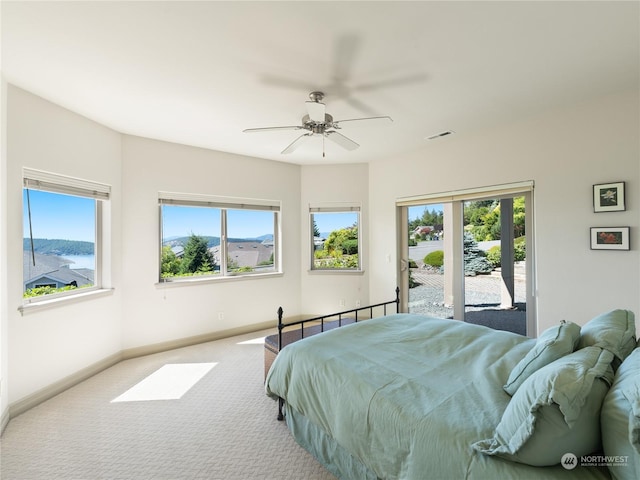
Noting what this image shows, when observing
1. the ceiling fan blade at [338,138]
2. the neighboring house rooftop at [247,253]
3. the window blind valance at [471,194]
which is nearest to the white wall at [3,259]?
the neighboring house rooftop at [247,253]

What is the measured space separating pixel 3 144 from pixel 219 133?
175 centimetres

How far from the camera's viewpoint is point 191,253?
4008mm

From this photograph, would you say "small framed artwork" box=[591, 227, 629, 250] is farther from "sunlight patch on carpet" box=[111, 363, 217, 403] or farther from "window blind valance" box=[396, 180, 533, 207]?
"sunlight patch on carpet" box=[111, 363, 217, 403]

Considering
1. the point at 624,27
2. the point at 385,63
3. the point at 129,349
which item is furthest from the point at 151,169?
the point at 624,27

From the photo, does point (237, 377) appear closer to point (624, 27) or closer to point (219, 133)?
point (219, 133)

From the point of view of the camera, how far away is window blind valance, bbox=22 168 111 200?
249cm

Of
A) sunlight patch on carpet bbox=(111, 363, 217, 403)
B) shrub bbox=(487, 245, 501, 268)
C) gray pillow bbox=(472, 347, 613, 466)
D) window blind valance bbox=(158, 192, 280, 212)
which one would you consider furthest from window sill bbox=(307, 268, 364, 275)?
gray pillow bbox=(472, 347, 613, 466)

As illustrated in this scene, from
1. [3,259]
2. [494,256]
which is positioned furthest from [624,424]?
[3,259]

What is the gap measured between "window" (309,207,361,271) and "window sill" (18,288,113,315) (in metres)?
2.77

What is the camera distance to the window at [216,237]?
3832 millimetres

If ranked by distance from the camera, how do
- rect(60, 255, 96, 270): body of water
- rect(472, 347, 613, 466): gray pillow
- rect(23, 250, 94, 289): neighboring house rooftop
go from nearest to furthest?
rect(472, 347, 613, 466): gray pillow
rect(23, 250, 94, 289): neighboring house rooftop
rect(60, 255, 96, 270): body of water

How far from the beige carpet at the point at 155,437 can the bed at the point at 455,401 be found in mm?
292

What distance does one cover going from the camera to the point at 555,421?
3.32ft

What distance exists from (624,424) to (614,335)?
0.64 m
